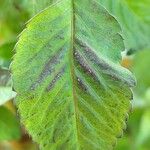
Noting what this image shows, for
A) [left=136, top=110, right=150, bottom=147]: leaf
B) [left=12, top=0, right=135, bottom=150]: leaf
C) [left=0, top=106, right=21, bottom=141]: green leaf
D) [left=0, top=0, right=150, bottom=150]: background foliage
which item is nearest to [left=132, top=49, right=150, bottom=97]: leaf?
[left=136, top=110, right=150, bottom=147]: leaf

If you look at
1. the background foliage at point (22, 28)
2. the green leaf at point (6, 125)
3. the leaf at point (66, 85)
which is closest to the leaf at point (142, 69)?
the background foliage at point (22, 28)

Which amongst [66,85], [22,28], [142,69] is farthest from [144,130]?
[66,85]

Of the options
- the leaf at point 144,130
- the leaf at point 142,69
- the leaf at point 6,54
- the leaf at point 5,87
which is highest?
the leaf at point 6,54

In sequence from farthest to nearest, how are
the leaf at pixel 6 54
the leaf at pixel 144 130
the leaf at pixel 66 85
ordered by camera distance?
1. the leaf at pixel 144 130
2. the leaf at pixel 6 54
3. the leaf at pixel 66 85

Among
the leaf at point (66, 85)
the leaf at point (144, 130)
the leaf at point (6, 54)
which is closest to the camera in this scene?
the leaf at point (66, 85)

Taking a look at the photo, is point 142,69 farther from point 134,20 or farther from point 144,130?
point 134,20

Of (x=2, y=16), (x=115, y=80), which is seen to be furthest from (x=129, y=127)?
(x=115, y=80)

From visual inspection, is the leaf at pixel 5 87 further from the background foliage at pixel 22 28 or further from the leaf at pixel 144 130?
the leaf at pixel 144 130
